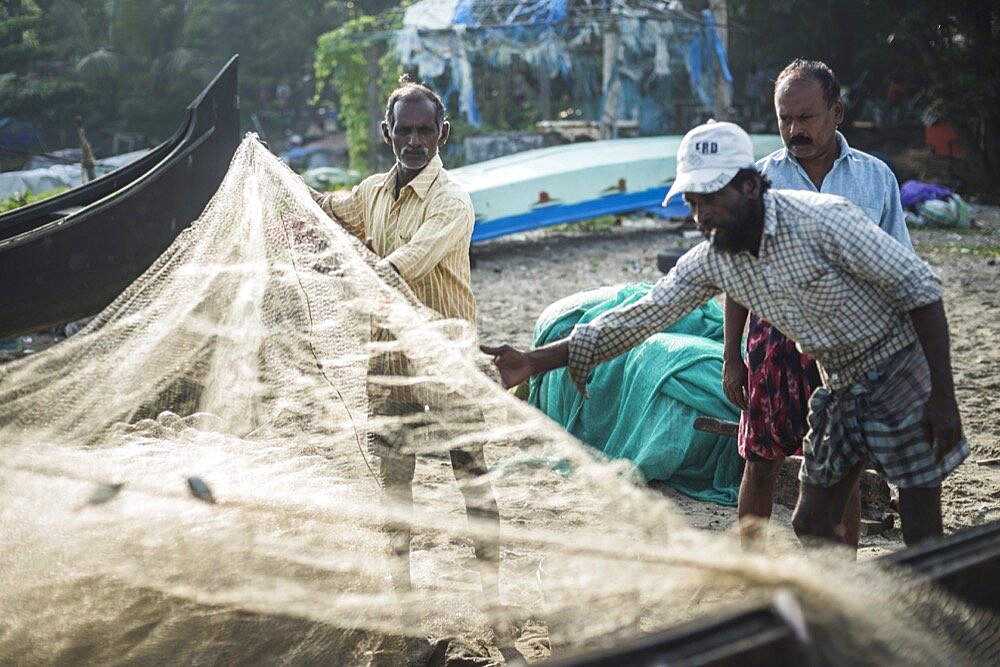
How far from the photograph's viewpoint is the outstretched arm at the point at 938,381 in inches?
88.3

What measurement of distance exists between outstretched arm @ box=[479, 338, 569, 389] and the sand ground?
59.7 inches

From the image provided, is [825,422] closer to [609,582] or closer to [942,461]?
[942,461]

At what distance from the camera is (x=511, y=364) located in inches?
102

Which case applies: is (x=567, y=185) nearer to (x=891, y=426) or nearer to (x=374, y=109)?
(x=374, y=109)

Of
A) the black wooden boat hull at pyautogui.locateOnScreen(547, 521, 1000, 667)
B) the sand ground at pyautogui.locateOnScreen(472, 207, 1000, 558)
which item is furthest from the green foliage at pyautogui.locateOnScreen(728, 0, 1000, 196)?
the black wooden boat hull at pyautogui.locateOnScreen(547, 521, 1000, 667)

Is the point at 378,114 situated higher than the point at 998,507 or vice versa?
the point at 378,114

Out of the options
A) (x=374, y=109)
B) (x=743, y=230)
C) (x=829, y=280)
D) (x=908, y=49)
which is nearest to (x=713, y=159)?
(x=743, y=230)

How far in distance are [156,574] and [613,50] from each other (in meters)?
13.6

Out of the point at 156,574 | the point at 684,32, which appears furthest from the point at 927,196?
the point at 156,574

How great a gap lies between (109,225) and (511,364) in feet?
13.5

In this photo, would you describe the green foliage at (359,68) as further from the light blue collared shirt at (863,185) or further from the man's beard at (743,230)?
the man's beard at (743,230)

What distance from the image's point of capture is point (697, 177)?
222 cm

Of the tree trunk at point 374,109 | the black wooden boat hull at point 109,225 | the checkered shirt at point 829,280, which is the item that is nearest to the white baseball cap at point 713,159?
the checkered shirt at point 829,280

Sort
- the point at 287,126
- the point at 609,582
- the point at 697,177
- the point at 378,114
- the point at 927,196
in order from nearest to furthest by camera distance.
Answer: the point at 609,582 → the point at 697,177 → the point at 927,196 → the point at 378,114 → the point at 287,126
